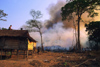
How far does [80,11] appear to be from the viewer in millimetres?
32531

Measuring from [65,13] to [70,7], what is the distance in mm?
2719

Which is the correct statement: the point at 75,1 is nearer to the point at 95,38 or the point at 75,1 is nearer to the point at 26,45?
the point at 95,38

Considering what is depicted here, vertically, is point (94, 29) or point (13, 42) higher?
point (94, 29)

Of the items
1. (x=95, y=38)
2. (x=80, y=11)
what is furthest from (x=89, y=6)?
(x=95, y=38)

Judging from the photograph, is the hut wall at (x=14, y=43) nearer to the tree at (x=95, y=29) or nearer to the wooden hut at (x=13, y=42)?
the wooden hut at (x=13, y=42)

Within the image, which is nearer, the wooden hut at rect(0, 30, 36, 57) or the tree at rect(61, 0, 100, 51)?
the wooden hut at rect(0, 30, 36, 57)

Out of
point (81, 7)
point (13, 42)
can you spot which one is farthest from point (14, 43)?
point (81, 7)

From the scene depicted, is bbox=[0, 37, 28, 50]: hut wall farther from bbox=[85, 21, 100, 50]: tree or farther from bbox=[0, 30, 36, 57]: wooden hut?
bbox=[85, 21, 100, 50]: tree

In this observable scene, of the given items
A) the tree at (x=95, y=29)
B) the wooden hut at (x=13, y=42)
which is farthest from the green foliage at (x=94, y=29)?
the wooden hut at (x=13, y=42)

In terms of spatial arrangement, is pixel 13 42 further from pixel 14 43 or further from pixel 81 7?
pixel 81 7

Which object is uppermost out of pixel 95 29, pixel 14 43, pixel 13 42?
pixel 95 29

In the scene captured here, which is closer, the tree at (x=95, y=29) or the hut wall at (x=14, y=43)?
the hut wall at (x=14, y=43)

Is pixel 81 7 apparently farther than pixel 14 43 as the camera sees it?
Yes

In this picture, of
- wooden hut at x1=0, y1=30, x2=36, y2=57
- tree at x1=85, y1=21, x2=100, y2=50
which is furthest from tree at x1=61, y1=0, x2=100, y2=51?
wooden hut at x1=0, y1=30, x2=36, y2=57
